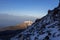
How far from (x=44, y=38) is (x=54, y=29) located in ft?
7.29

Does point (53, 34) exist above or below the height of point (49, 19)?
below

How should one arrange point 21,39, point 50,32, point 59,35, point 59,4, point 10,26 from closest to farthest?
1. point 59,35
2. point 50,32
3. point 21,39
4. point 59,4
5. point 10,26

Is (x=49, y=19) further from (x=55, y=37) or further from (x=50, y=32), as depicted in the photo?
(x=55, y=37)

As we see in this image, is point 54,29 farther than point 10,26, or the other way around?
point 10,26

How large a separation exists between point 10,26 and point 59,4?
29.3 meters

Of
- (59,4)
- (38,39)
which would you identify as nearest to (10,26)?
(59,4)

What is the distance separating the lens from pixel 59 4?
2753 cm

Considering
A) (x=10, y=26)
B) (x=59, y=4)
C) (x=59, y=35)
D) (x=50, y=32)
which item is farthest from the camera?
(x=10, y=26)

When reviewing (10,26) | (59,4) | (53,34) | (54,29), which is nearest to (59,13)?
(59,4)

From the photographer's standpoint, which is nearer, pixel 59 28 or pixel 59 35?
pixel 59 35

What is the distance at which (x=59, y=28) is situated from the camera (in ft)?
66.2

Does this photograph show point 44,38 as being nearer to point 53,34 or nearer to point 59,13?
point 53,34

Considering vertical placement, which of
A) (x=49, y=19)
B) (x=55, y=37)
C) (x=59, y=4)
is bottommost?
(x=55, y=37)

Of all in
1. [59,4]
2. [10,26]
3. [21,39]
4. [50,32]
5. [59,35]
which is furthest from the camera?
[10,26]
